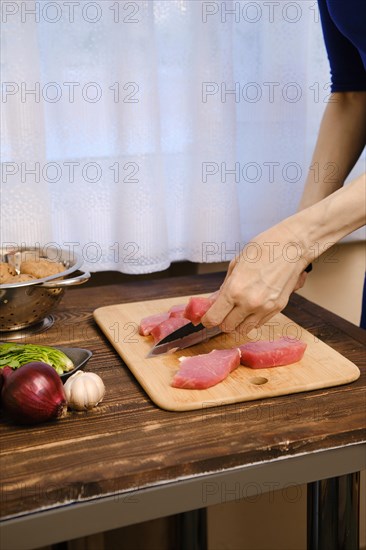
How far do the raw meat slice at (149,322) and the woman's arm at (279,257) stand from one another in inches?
6.1

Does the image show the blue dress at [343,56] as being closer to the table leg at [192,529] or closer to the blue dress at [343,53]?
the blue dress at [343,53]

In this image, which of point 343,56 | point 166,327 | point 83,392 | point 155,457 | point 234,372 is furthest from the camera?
point 343,56

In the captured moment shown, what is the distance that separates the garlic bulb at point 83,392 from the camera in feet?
3.09

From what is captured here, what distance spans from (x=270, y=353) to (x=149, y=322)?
240 millimetres

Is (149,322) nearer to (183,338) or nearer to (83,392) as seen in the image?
(183,338)

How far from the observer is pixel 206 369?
3.31 feet

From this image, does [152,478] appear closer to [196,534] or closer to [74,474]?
[74,474]

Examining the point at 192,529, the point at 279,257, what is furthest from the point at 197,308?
the point at 192,529

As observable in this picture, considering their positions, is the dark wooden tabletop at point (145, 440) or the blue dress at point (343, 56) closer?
the dark wooden tabletop at point (145, 440)

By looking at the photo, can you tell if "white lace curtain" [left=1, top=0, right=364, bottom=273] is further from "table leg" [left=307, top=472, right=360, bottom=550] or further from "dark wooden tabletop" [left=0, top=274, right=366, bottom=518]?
"table leg" [left=307, top=472, right=360, bottom=550]

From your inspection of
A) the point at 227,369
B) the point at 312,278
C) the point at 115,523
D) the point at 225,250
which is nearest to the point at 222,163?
the point at 225,250

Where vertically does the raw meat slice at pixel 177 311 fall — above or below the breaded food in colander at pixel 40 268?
below

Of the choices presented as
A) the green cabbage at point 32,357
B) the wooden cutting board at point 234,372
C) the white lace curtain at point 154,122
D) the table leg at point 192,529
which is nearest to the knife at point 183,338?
the wooden cutting board at point 234,372

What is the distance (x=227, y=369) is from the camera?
103cm
